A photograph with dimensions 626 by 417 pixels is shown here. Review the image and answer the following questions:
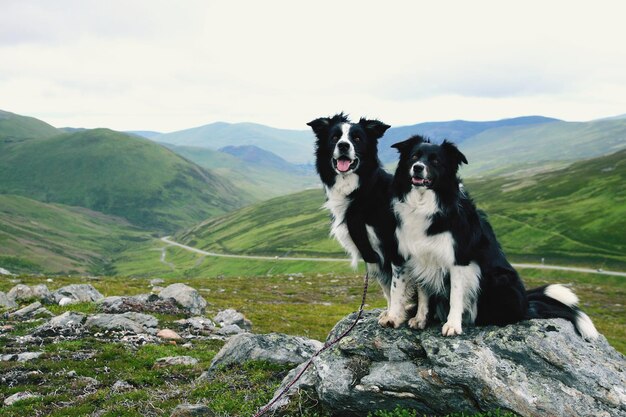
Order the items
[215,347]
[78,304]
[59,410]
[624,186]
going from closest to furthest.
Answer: [59,410]
[215,347]
[78,304]
[624,186]

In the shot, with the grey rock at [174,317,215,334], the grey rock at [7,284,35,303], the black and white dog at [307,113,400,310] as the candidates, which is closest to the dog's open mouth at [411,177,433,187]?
the black and white dog at [307,113,400,310]

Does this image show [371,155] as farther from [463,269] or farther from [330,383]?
[330,383]

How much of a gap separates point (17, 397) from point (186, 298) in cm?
1748

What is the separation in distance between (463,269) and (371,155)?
2941 millimetres

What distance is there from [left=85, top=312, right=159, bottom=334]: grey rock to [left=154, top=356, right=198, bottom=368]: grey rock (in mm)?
5378

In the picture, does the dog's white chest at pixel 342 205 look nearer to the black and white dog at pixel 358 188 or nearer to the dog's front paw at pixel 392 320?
the black and white dog at pixel 358 188

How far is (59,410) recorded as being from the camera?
38.7 feet

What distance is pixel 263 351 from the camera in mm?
14094

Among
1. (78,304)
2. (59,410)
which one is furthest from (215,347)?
(78,304)

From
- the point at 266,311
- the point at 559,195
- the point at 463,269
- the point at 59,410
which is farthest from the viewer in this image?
the point at 559,195

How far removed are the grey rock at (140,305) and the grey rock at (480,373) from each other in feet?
64.0

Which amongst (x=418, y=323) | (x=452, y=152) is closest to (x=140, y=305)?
(x=418, y=323)

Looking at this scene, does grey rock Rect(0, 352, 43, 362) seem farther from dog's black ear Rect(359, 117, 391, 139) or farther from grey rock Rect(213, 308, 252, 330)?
dog's black ear Rect(359, 117, 391, 139)

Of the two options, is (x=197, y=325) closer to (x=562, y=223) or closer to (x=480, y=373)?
(x=480, y=373)
